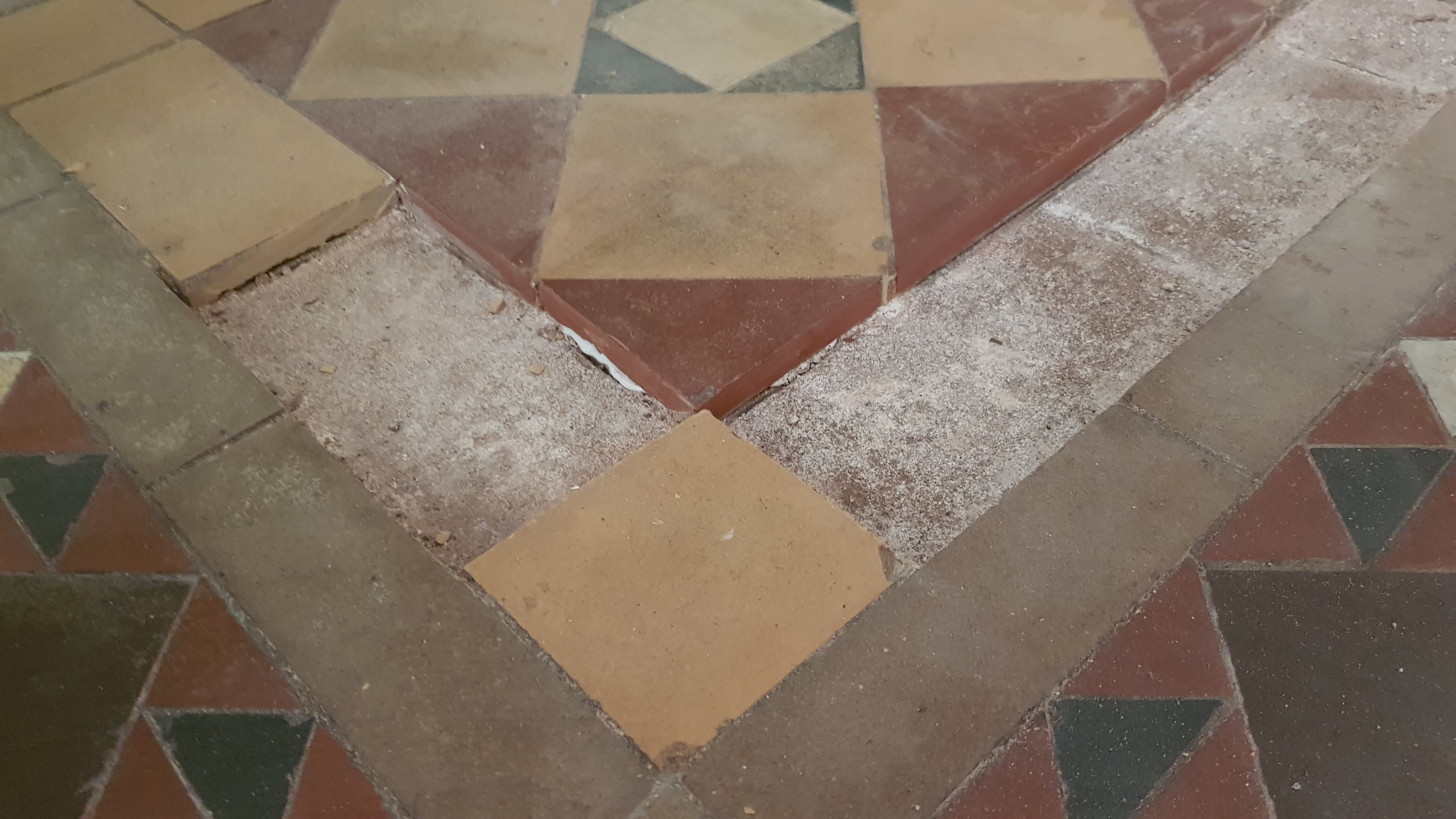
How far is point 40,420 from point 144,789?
2.59 feet

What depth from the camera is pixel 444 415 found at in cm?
174

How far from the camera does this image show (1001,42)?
2369 mm

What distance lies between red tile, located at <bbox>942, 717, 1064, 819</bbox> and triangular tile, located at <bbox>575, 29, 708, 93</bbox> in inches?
67.9

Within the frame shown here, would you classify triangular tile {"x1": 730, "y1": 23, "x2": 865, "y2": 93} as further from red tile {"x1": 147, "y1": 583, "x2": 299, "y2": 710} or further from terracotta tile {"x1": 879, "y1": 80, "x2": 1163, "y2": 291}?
red tile {"x1": 147, "y1": 583, "x2": 299, "y2": 710}

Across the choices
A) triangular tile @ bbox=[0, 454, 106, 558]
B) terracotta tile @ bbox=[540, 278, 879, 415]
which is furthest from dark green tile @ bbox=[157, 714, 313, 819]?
terracotta tile @ bbox=[540, 278, 879, 415]

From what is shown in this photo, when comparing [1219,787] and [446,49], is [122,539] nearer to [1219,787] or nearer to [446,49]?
[446,49]

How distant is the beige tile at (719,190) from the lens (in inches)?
73.4

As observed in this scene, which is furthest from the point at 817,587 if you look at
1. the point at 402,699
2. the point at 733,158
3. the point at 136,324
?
the point at 136,324

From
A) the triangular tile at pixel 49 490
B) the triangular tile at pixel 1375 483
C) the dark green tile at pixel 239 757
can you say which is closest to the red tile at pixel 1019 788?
the triangular tile at pixel 1375 483

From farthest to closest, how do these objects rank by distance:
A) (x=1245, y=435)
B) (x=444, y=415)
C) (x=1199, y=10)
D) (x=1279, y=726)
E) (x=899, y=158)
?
1. (x=1199, y=10)
2. (x=899, y=158)
3. (x=444, y=415)
4. (x=1245, y=435)
5. (x=1279, y=726)

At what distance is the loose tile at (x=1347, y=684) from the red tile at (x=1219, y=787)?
0.07 ft

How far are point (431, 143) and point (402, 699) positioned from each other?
140 cm

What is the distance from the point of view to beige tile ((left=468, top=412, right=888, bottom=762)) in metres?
1.30

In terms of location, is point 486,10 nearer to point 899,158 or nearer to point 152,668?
point 899,158
